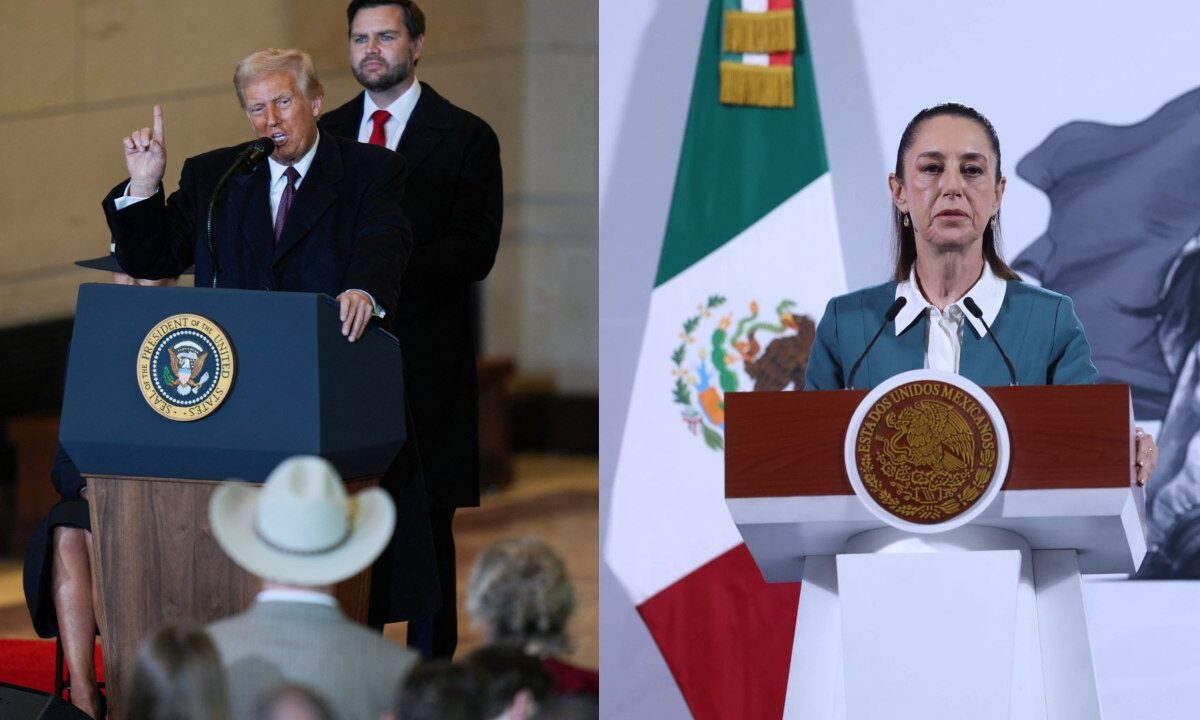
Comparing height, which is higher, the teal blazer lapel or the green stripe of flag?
the green stripe of flag

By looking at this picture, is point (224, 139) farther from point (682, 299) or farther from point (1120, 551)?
point (1120, 551)

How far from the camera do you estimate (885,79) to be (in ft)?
15.8

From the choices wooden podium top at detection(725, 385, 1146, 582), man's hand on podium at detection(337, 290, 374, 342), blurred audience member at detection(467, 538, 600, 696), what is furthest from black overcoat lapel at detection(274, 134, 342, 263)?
blurred audience member at detection(467, 538, 600, 696)

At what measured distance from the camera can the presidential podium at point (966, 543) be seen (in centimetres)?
294

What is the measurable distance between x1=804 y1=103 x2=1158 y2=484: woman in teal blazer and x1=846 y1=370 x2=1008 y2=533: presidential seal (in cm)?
72

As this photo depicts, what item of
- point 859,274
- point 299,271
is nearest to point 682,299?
point 859,274

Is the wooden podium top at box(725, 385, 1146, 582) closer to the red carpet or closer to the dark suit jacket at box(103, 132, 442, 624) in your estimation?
the dark suit jacket at box(103, 132, 442, 624)

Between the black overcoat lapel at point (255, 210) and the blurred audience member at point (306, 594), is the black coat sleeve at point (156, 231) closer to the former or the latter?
the black overcoat lapel at point (255, 210)

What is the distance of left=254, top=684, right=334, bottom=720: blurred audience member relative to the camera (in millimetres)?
2078

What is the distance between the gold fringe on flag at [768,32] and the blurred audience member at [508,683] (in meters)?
2.78

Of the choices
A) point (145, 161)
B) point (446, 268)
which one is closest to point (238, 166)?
point (145, 161)

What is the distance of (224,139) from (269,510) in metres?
6.10

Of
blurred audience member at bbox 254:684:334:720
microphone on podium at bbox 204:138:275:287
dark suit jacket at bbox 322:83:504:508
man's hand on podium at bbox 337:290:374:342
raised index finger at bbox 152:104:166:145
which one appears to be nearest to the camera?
blurred audience member at bbox 254:684:334:720

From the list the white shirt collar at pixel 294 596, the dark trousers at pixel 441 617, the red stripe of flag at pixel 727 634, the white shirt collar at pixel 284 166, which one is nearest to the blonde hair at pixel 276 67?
the white shirt collar at pixel 284 166
